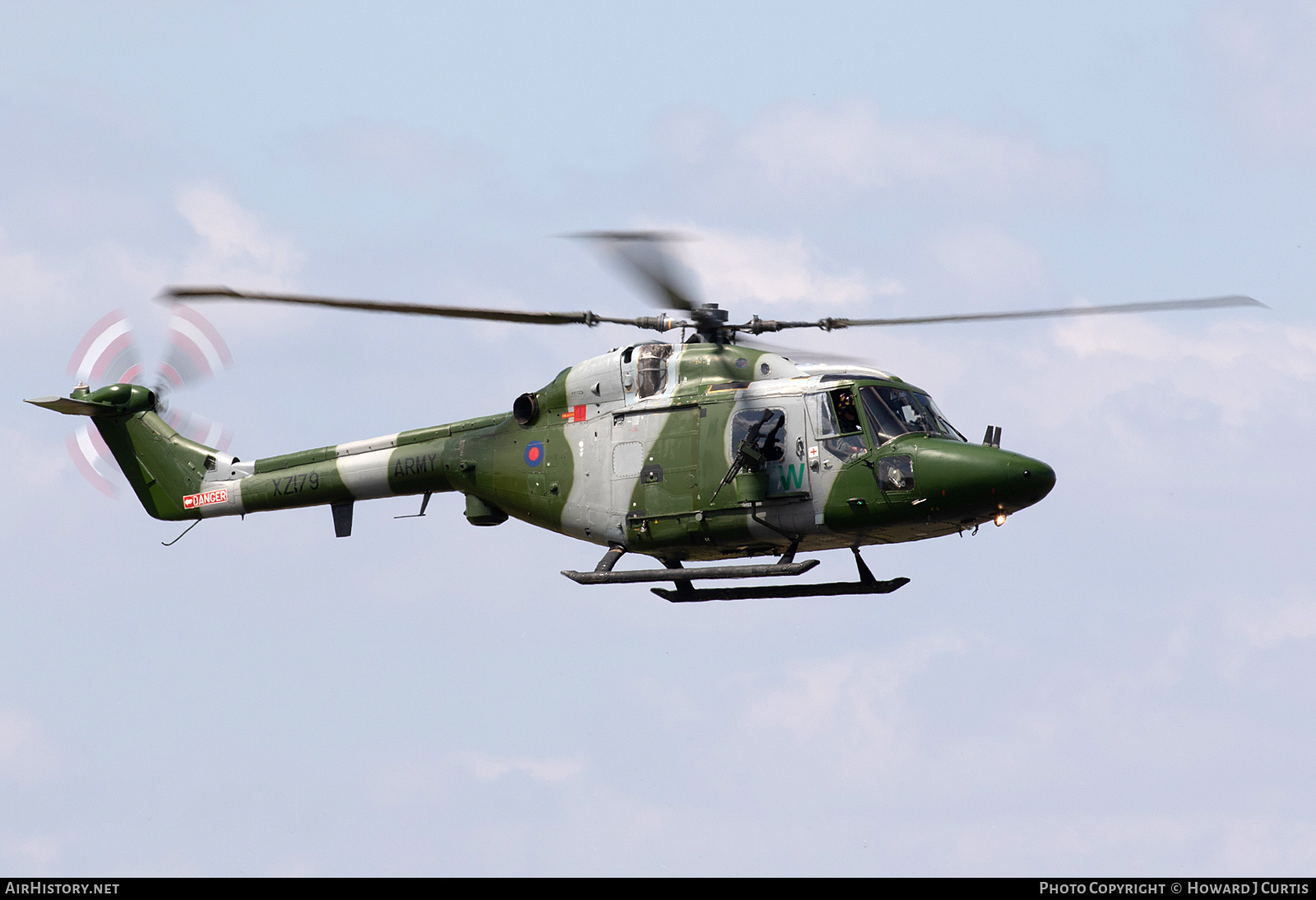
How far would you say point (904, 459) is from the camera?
21484 mm

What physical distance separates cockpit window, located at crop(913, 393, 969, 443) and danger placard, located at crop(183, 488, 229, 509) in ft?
43.9

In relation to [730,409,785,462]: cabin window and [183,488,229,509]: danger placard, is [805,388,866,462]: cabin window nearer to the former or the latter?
[730,409,785,462]: cabin window

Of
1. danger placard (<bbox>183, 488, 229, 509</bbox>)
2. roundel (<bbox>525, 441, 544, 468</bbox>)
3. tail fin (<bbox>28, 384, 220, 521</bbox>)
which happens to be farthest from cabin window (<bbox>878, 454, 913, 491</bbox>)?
tail fin (<bbox>28, 384, 220, 521</bbox>)

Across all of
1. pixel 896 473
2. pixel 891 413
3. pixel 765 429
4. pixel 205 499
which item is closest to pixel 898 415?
pixel 891 413

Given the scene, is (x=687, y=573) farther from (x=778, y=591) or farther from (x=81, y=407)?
(x=81, y=407)

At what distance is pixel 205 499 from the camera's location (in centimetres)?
2922

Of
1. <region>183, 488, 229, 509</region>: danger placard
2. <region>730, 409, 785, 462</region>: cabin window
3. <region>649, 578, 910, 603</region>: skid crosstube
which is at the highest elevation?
<region>730, 409, 785, 462</region>: cabin window

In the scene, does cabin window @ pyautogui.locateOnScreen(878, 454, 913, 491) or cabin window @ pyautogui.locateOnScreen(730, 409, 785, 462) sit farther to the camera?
cabin window @ pyautogui.locateOnScreen(730, 409, 785, 462)

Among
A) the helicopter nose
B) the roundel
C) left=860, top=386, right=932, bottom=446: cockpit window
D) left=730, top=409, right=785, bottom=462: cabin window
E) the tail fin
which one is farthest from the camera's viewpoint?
the tail fin

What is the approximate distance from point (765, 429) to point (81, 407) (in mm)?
14975

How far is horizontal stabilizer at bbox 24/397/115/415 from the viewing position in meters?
30.2

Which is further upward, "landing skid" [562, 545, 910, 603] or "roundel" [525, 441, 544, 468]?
"roundel" [525, 441, 544, 468]

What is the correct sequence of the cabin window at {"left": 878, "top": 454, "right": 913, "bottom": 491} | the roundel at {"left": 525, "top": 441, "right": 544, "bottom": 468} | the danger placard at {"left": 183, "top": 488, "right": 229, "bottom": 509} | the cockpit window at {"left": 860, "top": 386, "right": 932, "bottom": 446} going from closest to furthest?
the cabin window at {"left": 878, "top": 454, "right": 913, "bottom": 491}
the cockpit window at {"left": 860, "top": 386, "right": 932, "bottom": 446}
the roundel at {"left": 525, "top": 441, "right": 544, "bottom": 468}
the danger placard at {"left": 183, "top": 488, "right": 229, "bottom": 509}
